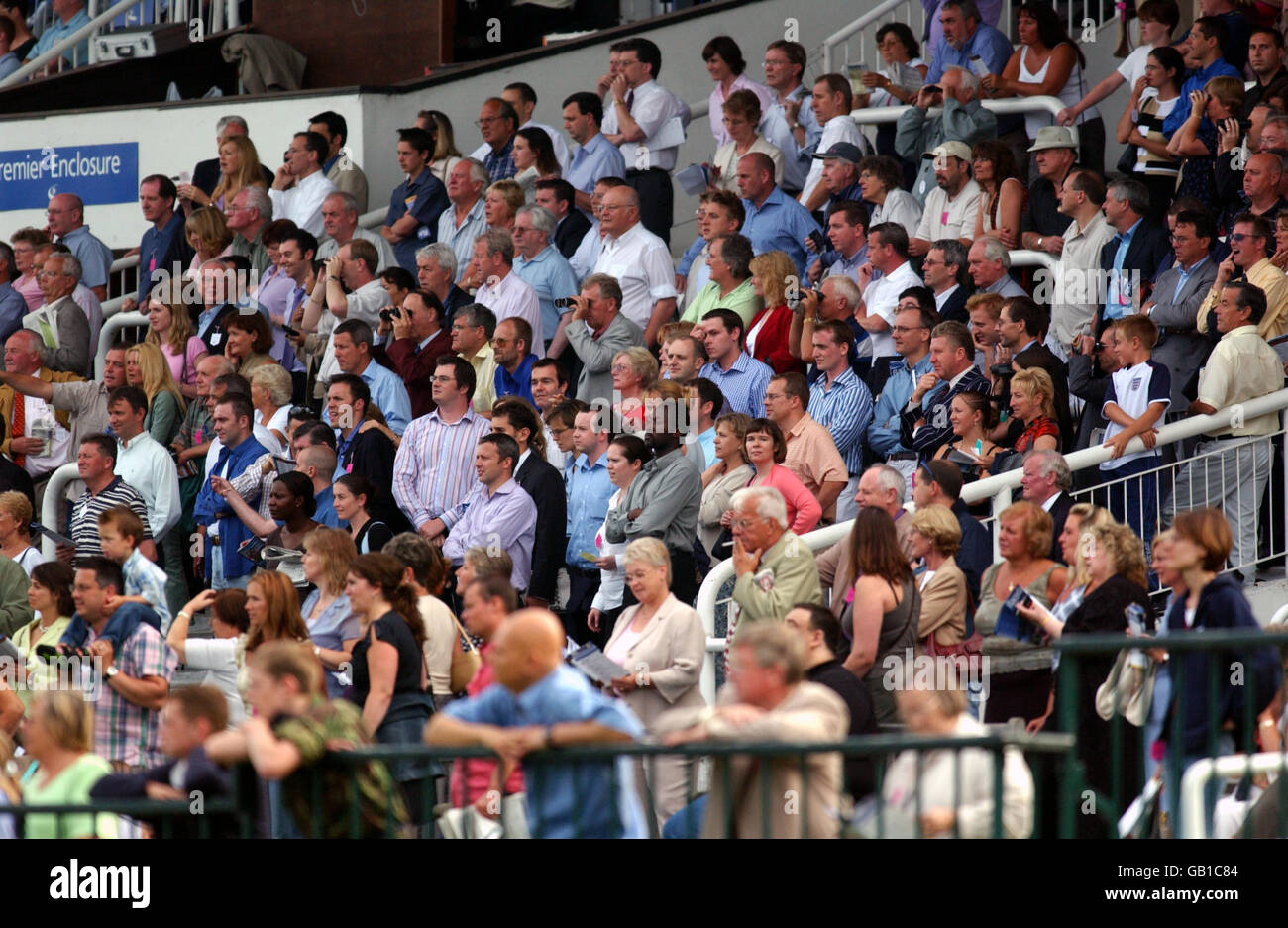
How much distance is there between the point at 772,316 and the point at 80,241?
19.6 feet

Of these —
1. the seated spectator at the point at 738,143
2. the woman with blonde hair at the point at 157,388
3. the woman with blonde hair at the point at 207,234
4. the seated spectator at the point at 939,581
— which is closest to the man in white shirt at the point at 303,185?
the woman with blonde hair at the point at 207,234

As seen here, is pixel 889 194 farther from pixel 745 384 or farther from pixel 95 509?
pixel 95 509

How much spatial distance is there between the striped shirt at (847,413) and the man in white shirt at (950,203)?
161cm

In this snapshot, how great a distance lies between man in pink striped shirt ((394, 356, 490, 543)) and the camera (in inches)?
432

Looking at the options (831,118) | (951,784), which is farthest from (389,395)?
(951,784)

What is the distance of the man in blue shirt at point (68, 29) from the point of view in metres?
18.3

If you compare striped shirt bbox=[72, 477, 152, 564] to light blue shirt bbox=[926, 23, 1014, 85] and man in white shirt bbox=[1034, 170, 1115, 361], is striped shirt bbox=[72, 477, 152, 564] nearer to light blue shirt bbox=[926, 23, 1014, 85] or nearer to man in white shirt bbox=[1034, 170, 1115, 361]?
man in white shirt bbox=[1034, 170, 1115, 361]

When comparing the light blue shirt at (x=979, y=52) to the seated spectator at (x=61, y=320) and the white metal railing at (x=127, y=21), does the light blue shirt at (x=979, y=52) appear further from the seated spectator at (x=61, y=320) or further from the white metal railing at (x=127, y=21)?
the white metal railing at (x=127, y=21)

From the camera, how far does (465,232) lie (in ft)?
45.3

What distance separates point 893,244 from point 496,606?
15.9 feet

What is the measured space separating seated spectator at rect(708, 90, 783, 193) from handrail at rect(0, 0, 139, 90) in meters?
6.33

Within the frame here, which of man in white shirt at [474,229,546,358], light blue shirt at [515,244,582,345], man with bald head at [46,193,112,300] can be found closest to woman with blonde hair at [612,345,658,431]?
man in white shirt at [474,229,546,358]

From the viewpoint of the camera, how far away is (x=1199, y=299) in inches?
416

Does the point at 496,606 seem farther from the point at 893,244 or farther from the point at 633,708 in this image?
the point at 893,244
